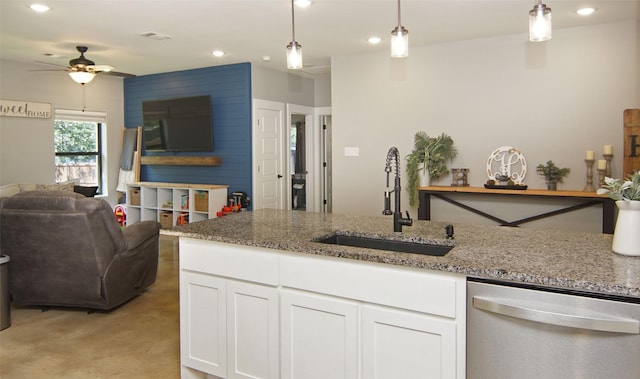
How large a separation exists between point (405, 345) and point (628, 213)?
1011mm

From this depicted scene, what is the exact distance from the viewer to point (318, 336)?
7.11 ft

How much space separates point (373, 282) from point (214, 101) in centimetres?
585

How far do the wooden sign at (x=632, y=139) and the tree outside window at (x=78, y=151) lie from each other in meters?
7.19

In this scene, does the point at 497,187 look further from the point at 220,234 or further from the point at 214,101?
the point at 214,101

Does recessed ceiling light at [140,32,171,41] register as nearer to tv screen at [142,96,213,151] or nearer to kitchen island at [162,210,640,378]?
tv screen at [142,96,213,151]

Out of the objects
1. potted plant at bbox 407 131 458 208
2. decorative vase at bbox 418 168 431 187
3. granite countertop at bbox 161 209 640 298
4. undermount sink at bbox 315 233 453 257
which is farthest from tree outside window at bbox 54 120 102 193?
undermount sink at bbox 315 233 453 257

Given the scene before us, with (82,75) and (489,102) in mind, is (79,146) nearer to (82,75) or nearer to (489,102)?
(82,75)

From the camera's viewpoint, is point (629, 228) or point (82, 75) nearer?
point (629, 228)

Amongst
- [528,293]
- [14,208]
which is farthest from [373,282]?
[14,208]

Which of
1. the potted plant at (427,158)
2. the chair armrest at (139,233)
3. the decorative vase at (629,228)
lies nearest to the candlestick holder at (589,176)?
the potted plant at (427,158)

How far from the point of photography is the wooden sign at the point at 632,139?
14.3 feet

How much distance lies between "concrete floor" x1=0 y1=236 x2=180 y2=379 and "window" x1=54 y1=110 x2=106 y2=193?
4089 mm

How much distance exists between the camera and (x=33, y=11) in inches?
175

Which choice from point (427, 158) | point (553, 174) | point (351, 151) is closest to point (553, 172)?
point (553, 174)
